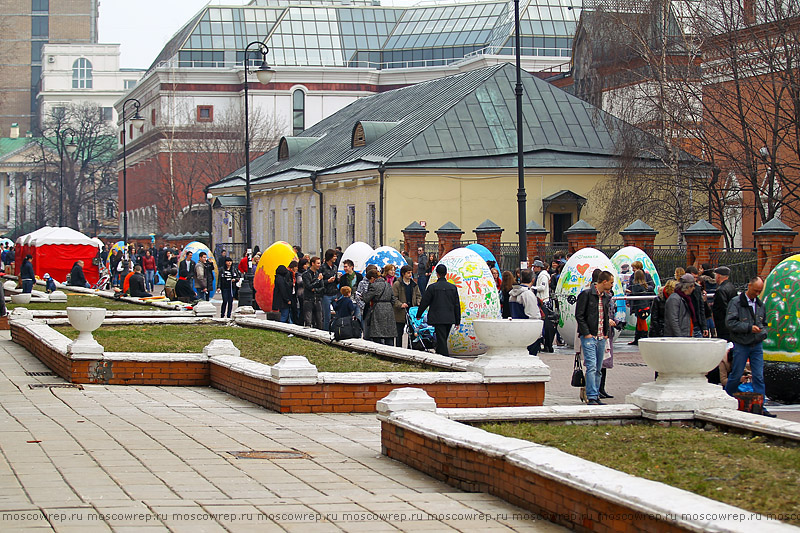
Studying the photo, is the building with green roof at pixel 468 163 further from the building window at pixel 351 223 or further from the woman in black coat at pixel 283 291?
the woman in black coat at pixel 283 291

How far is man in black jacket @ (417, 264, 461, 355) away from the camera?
17.3m

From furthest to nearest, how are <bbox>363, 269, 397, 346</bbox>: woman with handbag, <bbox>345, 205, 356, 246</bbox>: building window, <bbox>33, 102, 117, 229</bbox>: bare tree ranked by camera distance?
<bbox>33, 102, 117, 229</bbox>: bare tree → <bbox>345, 205, 356, 246</bbox>: building window → <bbox>363, 269, 397, 346</bbox>: woman with handbag

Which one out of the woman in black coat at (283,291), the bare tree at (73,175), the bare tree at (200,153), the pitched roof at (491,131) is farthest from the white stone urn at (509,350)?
the bare tree at (73,175)

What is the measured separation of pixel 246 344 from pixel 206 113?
69.2m

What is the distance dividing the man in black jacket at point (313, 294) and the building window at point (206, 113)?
208ft

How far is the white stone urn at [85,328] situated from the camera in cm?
1424

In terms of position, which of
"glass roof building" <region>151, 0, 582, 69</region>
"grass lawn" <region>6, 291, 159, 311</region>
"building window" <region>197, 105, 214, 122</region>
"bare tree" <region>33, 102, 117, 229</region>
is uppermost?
"glass roof building" <region>151, 0, 582, 69</region>

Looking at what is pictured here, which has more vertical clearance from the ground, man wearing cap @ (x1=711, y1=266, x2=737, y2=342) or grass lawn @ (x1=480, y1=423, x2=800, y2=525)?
man wearing cap @ (x1=711, y1=266, x2=737, y2=342)

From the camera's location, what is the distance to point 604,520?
6410 mm

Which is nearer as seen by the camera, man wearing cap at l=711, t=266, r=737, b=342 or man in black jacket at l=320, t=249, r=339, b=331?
man wearing cap at l=711, t=266, r=737, b=342

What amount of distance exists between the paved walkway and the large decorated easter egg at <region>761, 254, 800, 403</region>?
527 cm

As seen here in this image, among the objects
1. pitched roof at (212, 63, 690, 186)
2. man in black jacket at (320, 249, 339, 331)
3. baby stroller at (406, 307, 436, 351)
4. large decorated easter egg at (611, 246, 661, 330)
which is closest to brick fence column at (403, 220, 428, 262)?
pitched roof at (212, 63, 690, 186)

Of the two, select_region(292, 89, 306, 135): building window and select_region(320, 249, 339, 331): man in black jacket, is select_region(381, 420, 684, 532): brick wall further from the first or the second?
select_region(292, 89, 306, 135): building window

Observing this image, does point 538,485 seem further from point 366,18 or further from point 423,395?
point 366,18
